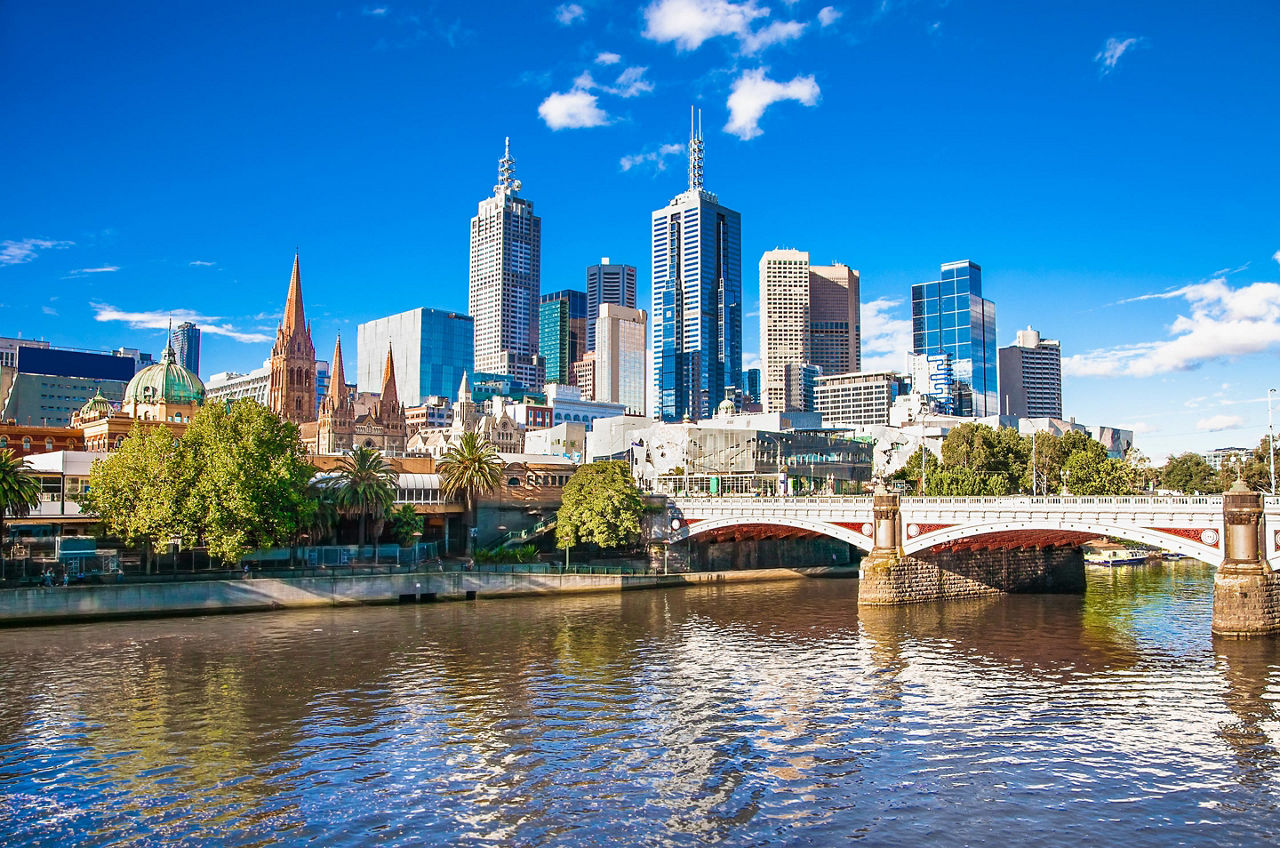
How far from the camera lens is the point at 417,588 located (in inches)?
3408

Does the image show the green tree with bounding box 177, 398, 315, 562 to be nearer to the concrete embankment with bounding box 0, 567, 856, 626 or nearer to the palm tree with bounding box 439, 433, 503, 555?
the concrete embankment with bounding box 0, 567, 856, 626

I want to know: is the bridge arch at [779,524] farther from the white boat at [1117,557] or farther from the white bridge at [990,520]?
the white boat at [1117,557]

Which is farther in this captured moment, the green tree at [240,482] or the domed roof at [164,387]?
the domed roof at [164,387]

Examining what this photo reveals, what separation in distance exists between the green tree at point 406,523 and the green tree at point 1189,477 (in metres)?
132

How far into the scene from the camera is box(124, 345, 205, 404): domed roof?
153875 mm

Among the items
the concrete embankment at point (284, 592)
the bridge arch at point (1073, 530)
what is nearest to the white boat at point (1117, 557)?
the bridge arch at point (1073, 530)

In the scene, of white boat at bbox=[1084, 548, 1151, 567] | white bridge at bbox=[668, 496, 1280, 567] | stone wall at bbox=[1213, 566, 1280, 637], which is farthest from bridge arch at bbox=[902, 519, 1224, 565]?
white boat at bbox=[1084, 548, 1151, 567]

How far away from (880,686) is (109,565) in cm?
6190

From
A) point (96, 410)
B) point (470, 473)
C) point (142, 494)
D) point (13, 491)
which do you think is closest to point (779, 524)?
point (470, 473)

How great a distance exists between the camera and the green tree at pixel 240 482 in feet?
256

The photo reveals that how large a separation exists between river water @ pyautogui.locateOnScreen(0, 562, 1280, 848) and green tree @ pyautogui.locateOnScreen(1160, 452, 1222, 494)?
10888 cm

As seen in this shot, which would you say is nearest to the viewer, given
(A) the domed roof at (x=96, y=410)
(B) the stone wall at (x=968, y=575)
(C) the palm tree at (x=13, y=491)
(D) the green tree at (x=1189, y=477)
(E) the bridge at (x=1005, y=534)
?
(E) the bridge at (x=1005, y=534)

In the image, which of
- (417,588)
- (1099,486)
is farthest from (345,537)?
(1099,486)

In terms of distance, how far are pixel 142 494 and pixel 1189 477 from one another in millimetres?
166117
